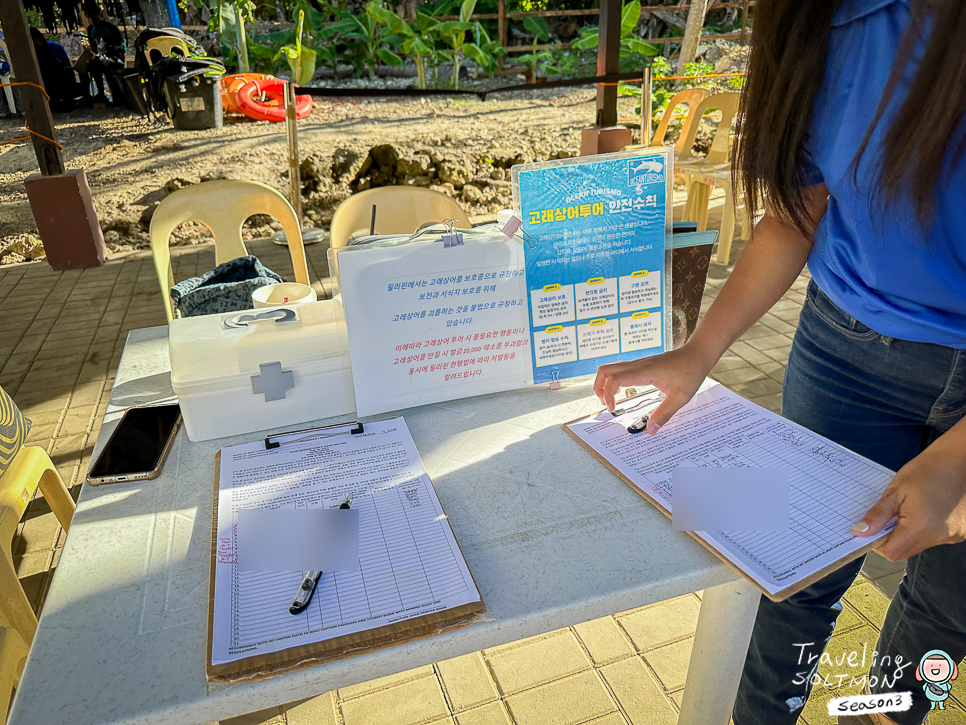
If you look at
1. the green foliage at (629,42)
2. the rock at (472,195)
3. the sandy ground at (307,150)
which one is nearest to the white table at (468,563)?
the sandy ground at (307,150)

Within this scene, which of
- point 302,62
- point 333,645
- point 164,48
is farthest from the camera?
point 302,62

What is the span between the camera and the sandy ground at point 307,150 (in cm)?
642

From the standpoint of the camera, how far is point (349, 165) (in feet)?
22.2

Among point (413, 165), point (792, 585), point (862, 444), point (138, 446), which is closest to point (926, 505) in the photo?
point (792, 585)

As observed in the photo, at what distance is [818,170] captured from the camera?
3.11ft

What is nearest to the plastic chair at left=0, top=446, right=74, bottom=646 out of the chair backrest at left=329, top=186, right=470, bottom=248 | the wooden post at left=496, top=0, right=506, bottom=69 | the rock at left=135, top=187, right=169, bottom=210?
the chair backrest at left=329, top=186, right=470, bottom=248

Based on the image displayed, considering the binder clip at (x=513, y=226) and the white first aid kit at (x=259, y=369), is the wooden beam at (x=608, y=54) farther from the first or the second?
the white first aid kit at (x=259, y=369)

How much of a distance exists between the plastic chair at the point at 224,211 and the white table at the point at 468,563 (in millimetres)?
1306

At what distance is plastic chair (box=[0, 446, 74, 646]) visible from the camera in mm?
1196

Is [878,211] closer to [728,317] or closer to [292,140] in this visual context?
[728,317]

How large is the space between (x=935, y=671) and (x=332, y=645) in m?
1.21

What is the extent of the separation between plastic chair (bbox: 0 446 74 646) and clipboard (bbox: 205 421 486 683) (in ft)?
2.46

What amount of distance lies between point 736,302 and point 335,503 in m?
0.70

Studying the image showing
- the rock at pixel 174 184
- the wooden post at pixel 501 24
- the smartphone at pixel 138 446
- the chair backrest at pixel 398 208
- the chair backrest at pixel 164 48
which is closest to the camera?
the smartphone at pixel 138 446
